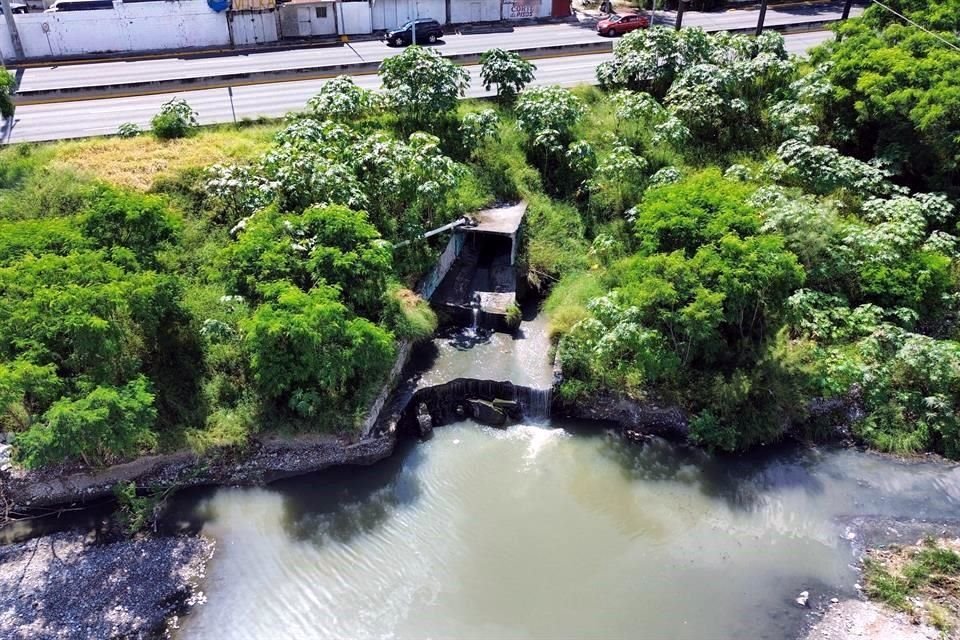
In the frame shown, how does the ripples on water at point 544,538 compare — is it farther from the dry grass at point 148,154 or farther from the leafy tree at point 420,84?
the leafy tree at point 420,84

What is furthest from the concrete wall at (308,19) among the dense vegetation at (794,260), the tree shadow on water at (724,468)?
the tree shadow on water at (724,468)

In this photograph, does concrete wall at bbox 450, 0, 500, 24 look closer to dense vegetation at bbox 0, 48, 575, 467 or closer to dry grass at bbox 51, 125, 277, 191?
dense vegetation at bbox 0, 48, 575, 467

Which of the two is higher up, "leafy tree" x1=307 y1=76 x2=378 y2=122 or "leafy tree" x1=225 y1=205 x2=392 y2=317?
"leafy tree" x1=307 y1=76 x2=378 y2=122

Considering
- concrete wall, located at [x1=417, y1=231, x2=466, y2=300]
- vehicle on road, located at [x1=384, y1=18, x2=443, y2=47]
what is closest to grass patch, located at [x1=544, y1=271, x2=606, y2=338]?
concrete wall, located at [x1=417, y1=231, x2=466, y2=300]

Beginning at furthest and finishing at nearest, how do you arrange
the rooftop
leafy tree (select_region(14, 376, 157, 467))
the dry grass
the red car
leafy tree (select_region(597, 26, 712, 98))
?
the red car
leafy tree (select_region(597, 26, 712, 98))
the rooftop
the dry grass
leafy tree (select_region(14, 376, 157, 467))

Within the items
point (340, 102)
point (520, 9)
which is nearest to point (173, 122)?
point (340, 102)

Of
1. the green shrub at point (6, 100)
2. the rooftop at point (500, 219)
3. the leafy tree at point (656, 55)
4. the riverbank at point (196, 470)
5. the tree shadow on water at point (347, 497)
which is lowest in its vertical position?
the tree shadow on water at point (347, 497)
